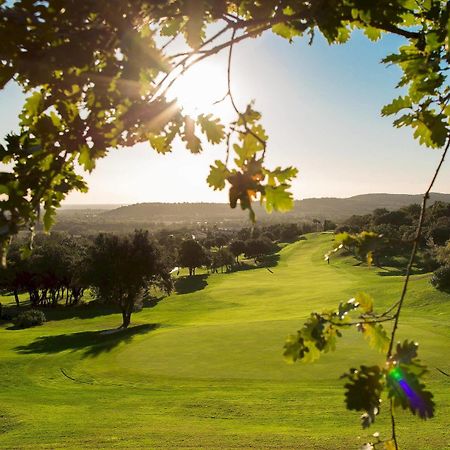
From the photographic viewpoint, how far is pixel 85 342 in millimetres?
38625

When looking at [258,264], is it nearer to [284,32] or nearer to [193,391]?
[193,391]

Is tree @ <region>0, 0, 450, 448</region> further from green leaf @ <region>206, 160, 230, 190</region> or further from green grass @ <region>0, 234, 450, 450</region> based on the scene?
Result: green grass @ <region>0, 234, 450, 450</region>

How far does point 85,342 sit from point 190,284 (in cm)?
4582

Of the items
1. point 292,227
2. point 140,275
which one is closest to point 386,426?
point 140,275

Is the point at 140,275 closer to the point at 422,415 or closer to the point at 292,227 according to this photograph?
the point at 422,415

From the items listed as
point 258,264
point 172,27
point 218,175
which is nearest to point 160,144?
point 218,175

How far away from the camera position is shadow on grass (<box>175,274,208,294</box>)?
259 feet

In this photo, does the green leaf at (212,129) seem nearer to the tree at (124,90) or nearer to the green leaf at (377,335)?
the tree at (124,90)

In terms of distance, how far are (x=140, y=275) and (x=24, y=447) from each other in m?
34.6

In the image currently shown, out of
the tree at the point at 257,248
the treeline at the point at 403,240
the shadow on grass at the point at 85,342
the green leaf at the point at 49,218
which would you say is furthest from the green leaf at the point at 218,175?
the tree at the point at 257,248

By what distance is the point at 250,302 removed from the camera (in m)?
59.8

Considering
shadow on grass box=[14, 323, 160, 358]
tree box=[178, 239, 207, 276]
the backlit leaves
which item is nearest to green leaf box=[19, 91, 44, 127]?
the backlit leaves

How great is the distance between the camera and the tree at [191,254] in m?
91.0

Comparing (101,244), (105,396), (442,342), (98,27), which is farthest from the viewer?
(101,244)
